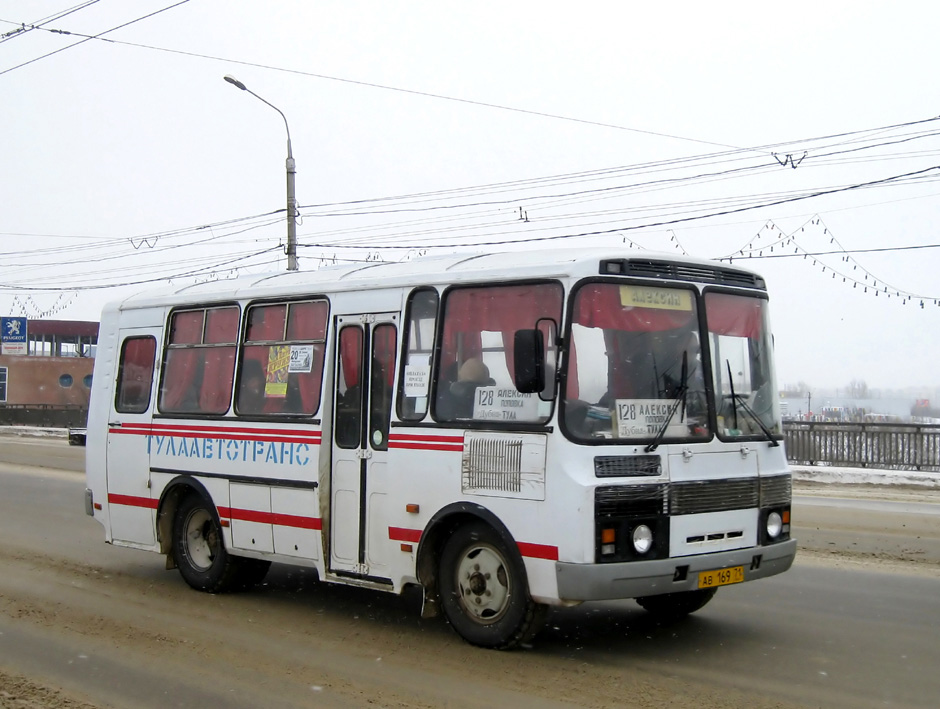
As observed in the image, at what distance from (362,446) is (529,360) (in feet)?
6.76

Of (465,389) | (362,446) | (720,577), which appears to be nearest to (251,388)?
(362,446)

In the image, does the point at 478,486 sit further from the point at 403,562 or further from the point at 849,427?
the point at 849,427

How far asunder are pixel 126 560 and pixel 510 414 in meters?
6.73

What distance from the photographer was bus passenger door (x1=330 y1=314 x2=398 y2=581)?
27.6 ft

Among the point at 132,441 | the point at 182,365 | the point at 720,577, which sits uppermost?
the point at 182,365

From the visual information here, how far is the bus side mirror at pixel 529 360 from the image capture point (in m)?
7.09

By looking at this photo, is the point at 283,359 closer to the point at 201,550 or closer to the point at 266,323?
the point at 266,323

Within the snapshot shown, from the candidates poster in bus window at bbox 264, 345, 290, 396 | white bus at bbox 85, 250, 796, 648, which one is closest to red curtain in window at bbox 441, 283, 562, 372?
white bus at bbox 85, 250, 796, 648

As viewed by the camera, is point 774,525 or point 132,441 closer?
point 774,525

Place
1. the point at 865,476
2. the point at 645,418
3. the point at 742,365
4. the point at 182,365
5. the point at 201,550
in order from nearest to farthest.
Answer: the point at 645,418 → the point at 742,365 → the point at 201,550 → the point at 182,365 → the point at 865,476

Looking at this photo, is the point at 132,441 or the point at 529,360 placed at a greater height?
the point at 529,360

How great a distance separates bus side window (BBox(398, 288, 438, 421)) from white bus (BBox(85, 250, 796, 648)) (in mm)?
17

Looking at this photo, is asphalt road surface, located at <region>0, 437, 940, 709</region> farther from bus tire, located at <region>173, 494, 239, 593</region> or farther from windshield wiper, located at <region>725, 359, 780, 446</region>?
windshield wiper, located at <region>725, 359, 780, 446</region>

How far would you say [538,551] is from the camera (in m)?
7.11
